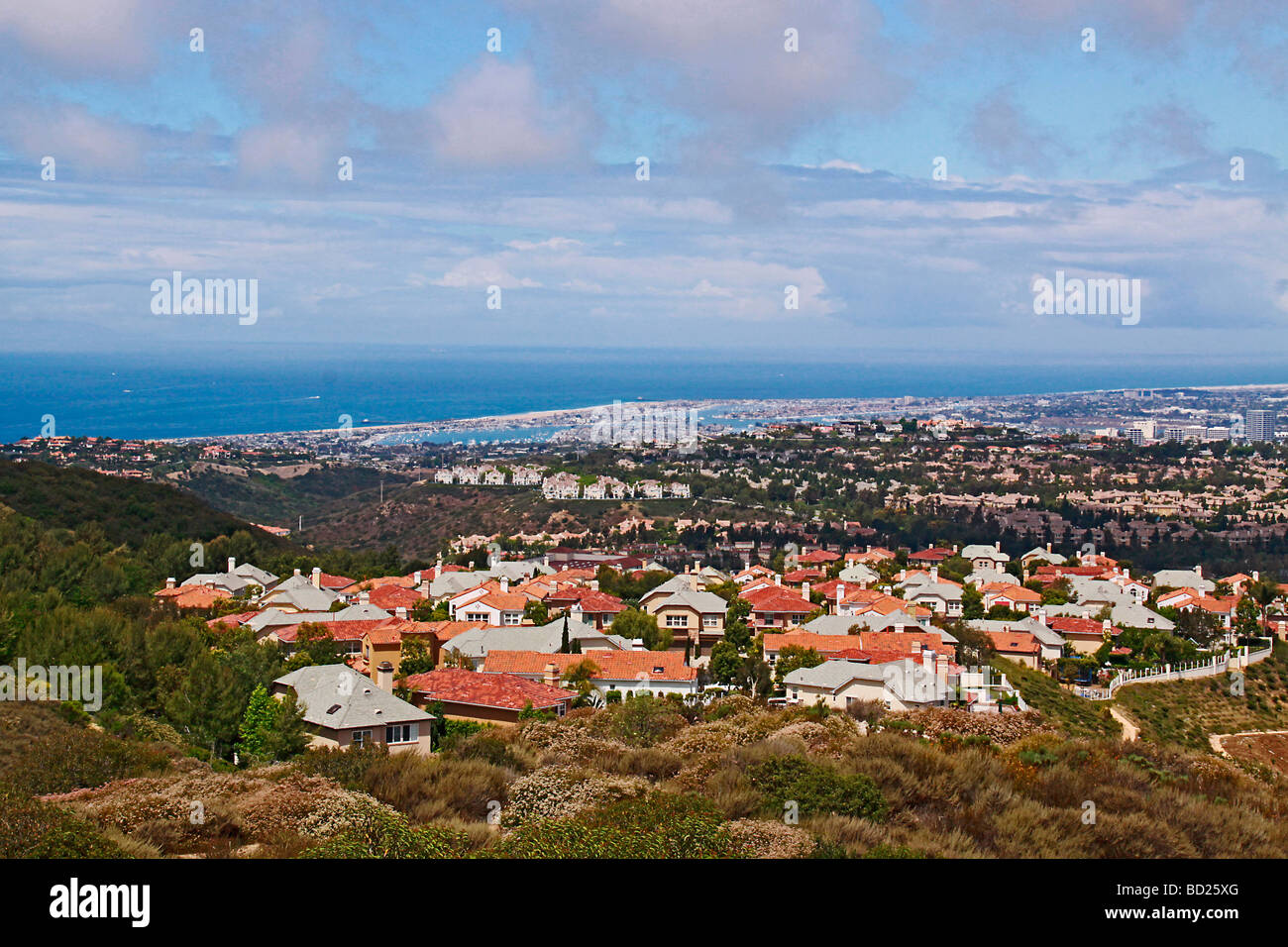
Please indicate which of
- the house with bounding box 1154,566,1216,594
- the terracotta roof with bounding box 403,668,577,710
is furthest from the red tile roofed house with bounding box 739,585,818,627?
the house with bounding box 1154,566,1216,594

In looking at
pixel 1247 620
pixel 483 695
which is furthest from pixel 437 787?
pixel 1247 620

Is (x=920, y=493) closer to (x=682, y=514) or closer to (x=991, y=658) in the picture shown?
(x=682, y=514)

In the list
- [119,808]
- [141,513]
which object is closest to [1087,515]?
[141,513]

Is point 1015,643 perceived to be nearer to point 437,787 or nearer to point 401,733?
point 401,733

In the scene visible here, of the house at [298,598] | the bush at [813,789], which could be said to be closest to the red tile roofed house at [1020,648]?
the house at [298,598]

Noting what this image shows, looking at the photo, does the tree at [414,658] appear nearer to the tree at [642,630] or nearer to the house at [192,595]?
the tree at [642,630]

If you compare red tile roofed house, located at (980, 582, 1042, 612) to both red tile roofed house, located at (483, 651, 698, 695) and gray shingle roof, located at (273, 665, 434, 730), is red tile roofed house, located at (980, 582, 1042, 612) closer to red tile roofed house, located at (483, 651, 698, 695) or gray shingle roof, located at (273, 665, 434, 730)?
red tile roofed house, located at (483, 651, 698, 695)

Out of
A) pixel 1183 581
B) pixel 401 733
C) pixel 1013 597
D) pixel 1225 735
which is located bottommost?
pixel 1225 735

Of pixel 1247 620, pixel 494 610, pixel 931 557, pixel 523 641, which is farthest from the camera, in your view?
pixel 931 557
